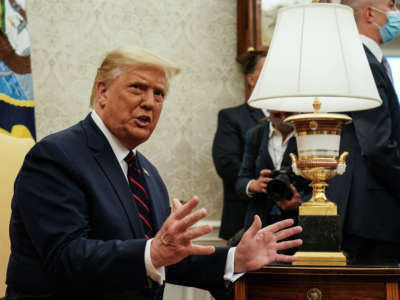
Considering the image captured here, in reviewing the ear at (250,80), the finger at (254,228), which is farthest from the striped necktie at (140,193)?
the ear at (250,80)

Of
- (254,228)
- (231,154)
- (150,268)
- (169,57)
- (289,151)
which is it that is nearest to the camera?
(150,268)

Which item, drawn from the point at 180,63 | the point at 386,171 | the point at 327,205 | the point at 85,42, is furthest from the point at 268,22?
the point at 327,205

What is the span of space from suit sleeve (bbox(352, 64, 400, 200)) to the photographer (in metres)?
0.28

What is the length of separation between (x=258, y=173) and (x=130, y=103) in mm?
1062

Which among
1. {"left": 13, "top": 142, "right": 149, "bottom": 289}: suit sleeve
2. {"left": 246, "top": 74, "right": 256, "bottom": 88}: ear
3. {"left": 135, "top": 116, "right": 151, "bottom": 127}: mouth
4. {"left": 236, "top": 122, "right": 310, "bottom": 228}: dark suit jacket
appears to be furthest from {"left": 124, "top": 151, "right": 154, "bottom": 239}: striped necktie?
{"left": 246, "top": 74, "right": 256, "bottom": 88}: ear

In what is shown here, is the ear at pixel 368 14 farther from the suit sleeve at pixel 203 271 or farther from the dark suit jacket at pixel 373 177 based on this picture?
the suit sleeve at pixel 203 271

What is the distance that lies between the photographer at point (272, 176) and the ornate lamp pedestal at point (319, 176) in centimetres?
19

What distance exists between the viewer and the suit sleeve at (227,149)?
3.27 metres

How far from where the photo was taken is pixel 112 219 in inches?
59.5

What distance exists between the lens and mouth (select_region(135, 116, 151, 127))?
1712 millimetres

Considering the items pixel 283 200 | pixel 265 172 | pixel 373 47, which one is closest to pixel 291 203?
pixel 283 200

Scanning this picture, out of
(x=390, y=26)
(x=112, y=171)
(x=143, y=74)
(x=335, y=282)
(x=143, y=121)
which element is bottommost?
(x=335, y=282)

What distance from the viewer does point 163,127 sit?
351 cm

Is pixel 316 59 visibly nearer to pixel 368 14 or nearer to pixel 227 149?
pixel 368 14
